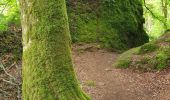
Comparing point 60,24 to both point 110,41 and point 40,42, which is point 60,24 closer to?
point 40,42

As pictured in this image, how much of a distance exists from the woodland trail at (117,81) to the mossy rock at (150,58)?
315mm

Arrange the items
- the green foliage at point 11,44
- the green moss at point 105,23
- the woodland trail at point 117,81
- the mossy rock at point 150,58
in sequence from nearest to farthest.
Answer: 1. the woodland trail at point 117,81
2. the mossy rock at point 150,58
3. the green foliage at point 11,44
4. the green moss at point 105,23

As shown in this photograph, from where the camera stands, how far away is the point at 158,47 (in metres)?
11.5

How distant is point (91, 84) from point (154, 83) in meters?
1.87

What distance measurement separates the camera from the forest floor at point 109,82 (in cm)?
789

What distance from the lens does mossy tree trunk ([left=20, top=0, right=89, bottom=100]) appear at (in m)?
5.20

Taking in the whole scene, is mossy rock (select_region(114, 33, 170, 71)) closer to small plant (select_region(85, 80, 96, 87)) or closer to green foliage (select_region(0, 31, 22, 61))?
small plant (select_region(85, 80, 96, 87))

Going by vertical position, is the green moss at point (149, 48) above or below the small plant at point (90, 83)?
above

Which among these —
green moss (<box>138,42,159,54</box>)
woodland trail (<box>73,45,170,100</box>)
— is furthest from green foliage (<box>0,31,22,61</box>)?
green moss (<box>138,42,159,54</box>)

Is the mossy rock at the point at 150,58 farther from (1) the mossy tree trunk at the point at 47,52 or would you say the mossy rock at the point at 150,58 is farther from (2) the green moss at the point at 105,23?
(1) the mossy tree trunk at the point at 47,52

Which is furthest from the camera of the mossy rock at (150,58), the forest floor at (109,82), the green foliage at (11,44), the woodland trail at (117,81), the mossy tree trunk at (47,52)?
the green foliage at (11,44)

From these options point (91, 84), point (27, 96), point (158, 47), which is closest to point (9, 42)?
point (91, 84)

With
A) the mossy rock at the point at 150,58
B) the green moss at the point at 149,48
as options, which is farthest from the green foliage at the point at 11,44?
the green moss at the point at 149,48

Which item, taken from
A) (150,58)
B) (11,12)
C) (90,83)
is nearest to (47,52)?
(90,83)
